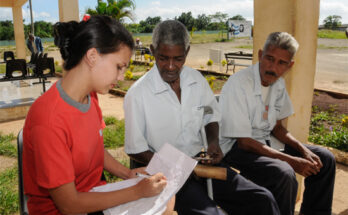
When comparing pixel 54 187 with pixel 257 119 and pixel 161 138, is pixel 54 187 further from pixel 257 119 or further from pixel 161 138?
pixel 257 119

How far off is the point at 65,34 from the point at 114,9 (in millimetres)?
11329

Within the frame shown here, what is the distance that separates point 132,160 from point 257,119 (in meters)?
1.02

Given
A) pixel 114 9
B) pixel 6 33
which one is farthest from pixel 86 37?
pixel 6 33

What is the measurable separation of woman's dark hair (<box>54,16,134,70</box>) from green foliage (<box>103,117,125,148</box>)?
2.97 m

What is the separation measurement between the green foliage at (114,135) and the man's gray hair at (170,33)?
262 centimetres

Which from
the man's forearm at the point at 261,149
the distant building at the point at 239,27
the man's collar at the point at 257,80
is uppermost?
the distant building at the point at 239,27

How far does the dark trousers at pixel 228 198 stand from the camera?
1.68 metres

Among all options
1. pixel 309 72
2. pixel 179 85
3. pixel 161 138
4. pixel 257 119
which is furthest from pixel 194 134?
pixel 309 72

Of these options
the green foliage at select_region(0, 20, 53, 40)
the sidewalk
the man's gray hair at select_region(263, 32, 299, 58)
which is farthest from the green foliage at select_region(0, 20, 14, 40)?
the man's gray hair at select_region(263, 32, 299, 58)

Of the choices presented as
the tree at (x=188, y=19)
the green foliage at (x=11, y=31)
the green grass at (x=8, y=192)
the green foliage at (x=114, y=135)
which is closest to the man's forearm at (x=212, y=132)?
the green grass at (x=8, y=192)

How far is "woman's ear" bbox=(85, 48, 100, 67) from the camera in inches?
51.5

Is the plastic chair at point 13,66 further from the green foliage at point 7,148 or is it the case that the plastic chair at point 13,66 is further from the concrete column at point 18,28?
the concrete column at point 18,28

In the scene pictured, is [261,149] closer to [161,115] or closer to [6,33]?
[161,115]

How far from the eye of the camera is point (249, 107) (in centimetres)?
229
